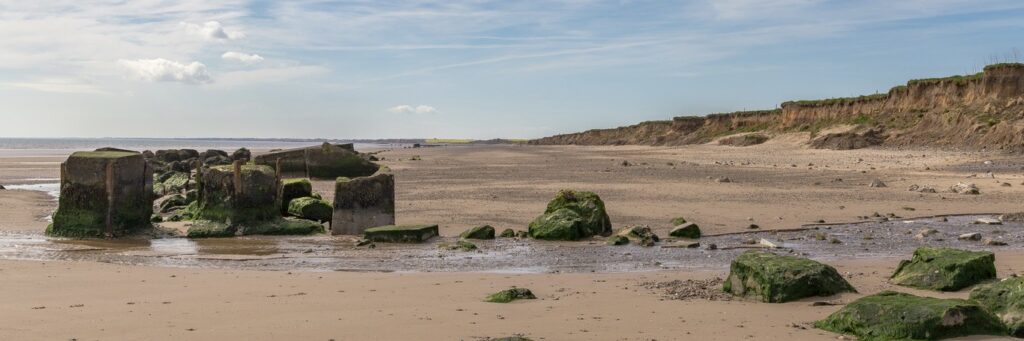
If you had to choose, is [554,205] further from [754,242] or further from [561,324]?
[561,324]

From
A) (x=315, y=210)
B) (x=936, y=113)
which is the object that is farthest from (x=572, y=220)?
(x=936, y=113)

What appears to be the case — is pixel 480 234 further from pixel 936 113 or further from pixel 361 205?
pixel 936 113

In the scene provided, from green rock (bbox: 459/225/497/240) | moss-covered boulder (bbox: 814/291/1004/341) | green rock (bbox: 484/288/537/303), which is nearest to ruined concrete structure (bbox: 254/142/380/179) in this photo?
green rock (bbox: 459/225/497/240)

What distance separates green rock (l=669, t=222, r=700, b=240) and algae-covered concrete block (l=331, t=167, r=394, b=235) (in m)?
4.67

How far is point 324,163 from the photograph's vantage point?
92.3ft

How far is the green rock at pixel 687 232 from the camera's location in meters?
13.1

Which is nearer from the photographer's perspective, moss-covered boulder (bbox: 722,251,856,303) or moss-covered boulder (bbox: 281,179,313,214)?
moss-covered boulder (bbox: 722,251,856,303)

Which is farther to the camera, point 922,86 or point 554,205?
point 922,86

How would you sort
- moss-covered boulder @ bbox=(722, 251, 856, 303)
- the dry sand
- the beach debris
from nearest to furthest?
1. the dry sand
2. moss-covered boulder @ bbox=(722, 251, 856, 303)
3. the beach debris

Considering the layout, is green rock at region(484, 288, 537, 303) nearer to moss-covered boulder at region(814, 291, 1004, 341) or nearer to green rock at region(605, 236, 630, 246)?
moss-covered boulder at region(814, 291, 1004, 341)

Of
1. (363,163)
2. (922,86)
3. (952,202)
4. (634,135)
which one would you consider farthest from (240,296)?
(634,135)

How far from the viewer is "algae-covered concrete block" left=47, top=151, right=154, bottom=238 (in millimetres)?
13805

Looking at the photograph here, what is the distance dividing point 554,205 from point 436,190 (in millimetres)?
9340

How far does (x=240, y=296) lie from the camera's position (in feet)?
26.4
